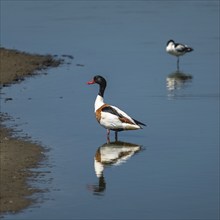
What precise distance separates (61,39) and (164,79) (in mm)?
9114

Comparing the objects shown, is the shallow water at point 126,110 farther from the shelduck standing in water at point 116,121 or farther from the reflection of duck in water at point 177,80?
the shelduck standing in water at point 116,121

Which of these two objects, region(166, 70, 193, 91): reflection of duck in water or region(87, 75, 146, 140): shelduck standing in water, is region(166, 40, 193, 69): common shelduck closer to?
region(166, 70, 193, 91): reflection of duck in water

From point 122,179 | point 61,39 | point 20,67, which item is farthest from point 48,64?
point 122,179

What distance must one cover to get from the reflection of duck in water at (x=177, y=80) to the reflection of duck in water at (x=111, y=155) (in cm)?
648

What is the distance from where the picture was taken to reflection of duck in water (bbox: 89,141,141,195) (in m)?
14.7

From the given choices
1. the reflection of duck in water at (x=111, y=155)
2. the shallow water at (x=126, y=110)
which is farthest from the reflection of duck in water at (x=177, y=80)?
the reflection of duck in water at (x=111, y=155)

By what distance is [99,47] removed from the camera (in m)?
30.1

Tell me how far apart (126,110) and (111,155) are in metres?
4.13

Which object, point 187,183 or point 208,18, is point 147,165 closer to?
point 187,183

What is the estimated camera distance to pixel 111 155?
15758mm

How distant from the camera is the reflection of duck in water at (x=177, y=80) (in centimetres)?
2323

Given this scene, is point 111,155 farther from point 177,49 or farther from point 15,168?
point 177,49

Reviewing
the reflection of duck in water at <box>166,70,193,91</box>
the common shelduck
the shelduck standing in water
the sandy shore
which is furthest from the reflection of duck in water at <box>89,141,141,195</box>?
the common shelduck

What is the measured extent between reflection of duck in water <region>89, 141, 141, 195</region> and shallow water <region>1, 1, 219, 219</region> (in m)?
0.03
